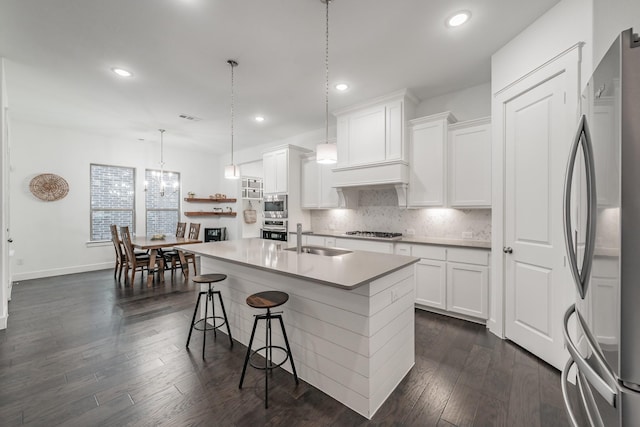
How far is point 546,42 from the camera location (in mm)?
2256

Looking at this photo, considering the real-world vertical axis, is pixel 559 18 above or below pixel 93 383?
above

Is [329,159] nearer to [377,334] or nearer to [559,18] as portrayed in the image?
[377,334]

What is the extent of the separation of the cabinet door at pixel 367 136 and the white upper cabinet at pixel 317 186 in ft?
2.45

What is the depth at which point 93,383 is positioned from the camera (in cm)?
205

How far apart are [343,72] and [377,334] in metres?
2.90

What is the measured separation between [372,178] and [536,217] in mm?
2013

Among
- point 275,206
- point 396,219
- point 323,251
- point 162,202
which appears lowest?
point 323,251

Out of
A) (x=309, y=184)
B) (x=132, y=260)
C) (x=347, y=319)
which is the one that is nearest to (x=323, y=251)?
(x=347, y=319)

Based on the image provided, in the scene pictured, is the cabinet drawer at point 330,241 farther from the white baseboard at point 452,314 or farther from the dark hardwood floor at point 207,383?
the dark hardwood floor at point 207,383

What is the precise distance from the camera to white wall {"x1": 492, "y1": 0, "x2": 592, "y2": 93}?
6.40 feet

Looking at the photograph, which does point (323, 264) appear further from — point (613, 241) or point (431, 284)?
point (431, 284)

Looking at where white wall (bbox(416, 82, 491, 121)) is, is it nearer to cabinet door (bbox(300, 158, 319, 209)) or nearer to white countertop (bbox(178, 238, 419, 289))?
cabinet door (bbox(300, 158, 319, 209))

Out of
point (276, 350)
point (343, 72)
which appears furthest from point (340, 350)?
point (343, 72)

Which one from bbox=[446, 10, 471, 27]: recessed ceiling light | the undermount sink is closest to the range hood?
the undermount sink
